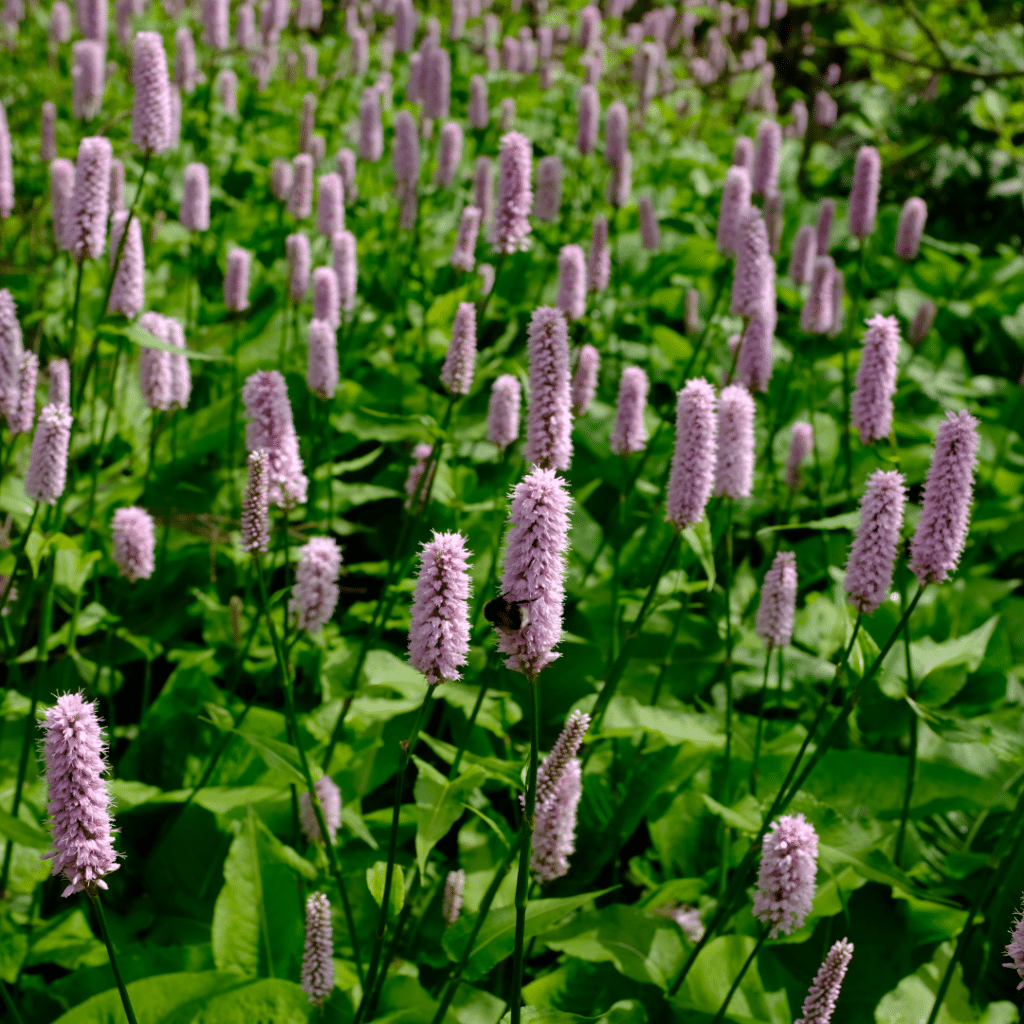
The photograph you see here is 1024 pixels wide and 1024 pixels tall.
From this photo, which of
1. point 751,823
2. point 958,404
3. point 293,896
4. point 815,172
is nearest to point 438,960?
point 293,896

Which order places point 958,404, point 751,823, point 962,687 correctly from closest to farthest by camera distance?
1. point 751,823
2. point 962,687
3. point 958,404

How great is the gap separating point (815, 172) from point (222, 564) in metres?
7.43

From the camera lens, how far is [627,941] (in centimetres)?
283

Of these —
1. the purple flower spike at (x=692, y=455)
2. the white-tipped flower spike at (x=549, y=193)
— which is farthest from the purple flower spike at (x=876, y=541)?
the white-tipped flower spike at (x=549, y=193)

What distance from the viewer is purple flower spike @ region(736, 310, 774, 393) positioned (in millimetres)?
3738

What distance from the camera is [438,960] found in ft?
9.64

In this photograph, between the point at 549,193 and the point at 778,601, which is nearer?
the point at 778,601

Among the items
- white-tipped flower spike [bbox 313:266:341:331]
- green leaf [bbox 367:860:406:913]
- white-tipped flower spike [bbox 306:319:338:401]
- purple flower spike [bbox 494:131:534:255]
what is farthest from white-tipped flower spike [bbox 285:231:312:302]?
green leaf [bbox 367:860:406:913]

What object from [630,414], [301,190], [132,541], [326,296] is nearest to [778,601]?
[630,414]

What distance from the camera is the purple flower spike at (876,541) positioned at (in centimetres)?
227

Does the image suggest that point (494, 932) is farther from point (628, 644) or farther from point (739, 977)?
point (628, 644)

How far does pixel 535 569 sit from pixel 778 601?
1468 millimetres

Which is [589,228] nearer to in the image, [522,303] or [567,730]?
[522,303]

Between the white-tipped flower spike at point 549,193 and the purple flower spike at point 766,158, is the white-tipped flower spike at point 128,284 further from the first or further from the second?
the purple flower spike at point 766,158
